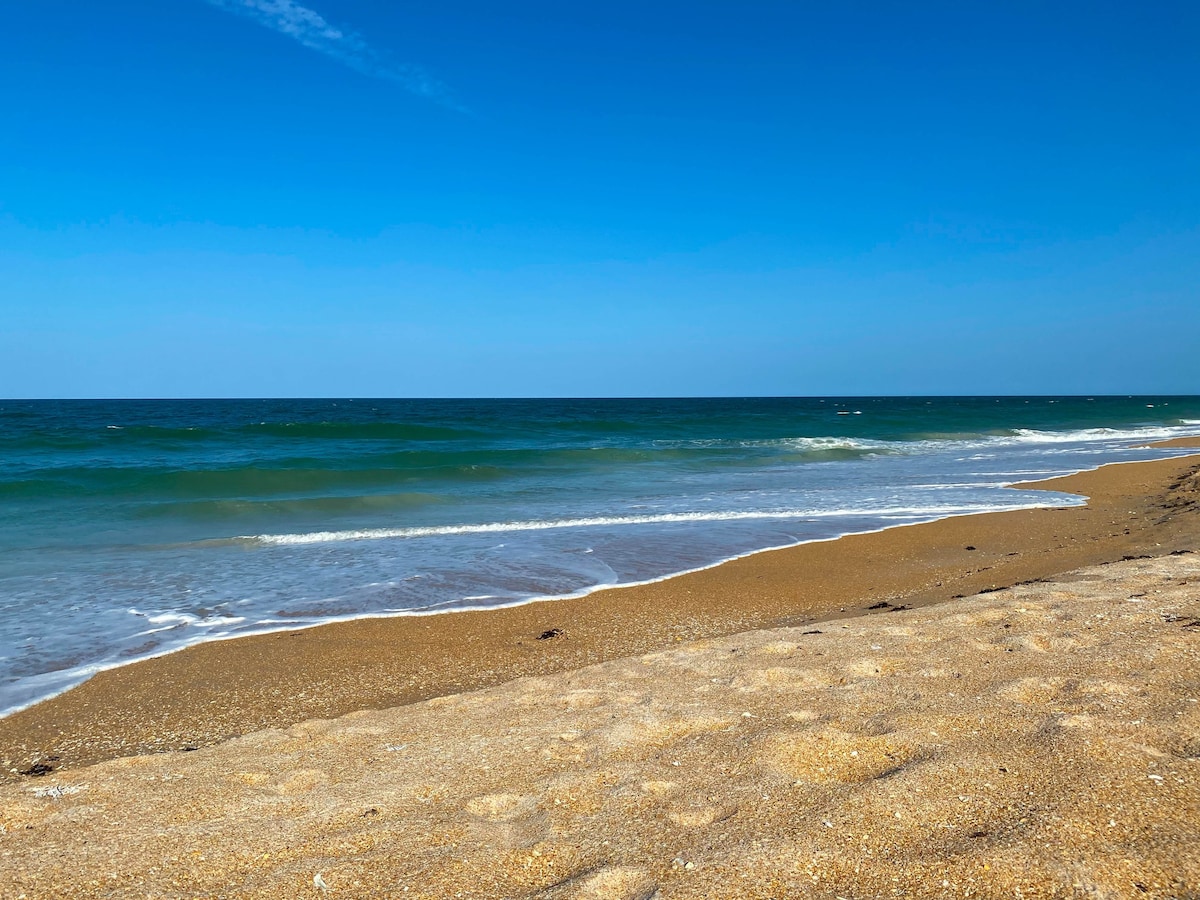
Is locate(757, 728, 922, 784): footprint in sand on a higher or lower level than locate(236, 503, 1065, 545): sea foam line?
higher

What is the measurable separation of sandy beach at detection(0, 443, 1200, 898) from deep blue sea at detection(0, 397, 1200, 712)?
4.60 ft

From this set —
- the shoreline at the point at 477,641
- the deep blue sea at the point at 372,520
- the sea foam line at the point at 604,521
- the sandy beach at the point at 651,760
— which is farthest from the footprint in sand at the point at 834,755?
the sea foam line at the point at 604,521

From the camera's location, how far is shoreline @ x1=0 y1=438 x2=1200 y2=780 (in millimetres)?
4512

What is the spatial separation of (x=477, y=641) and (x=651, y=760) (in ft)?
9.53

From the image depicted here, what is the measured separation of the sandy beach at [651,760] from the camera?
249cm

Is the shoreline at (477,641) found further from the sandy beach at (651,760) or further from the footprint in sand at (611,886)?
the footprint in sand at (611,886)

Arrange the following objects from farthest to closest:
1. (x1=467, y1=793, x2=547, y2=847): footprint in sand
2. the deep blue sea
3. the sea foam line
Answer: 1. the sea foam line
2. the deep blue sea
3. (x1=467, y1=793, x2=547, y2=847): footprint in sand

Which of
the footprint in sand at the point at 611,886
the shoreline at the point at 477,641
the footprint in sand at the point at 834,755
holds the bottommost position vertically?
the shoreline at the point at 477,641

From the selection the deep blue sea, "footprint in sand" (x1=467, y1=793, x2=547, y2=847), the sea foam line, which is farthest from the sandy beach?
the sea foam line

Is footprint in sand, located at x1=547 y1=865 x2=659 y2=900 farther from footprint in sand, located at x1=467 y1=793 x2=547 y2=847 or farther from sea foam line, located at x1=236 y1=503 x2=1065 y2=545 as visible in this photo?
sea foam line, located at x1=236 y1=503 x2=1065 y2=545

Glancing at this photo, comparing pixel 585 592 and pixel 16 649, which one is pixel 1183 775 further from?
pixel 16 649

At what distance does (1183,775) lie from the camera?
9.09ft

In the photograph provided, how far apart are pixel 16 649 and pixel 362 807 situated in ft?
15.3

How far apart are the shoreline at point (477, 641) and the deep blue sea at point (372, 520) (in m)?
0.44
